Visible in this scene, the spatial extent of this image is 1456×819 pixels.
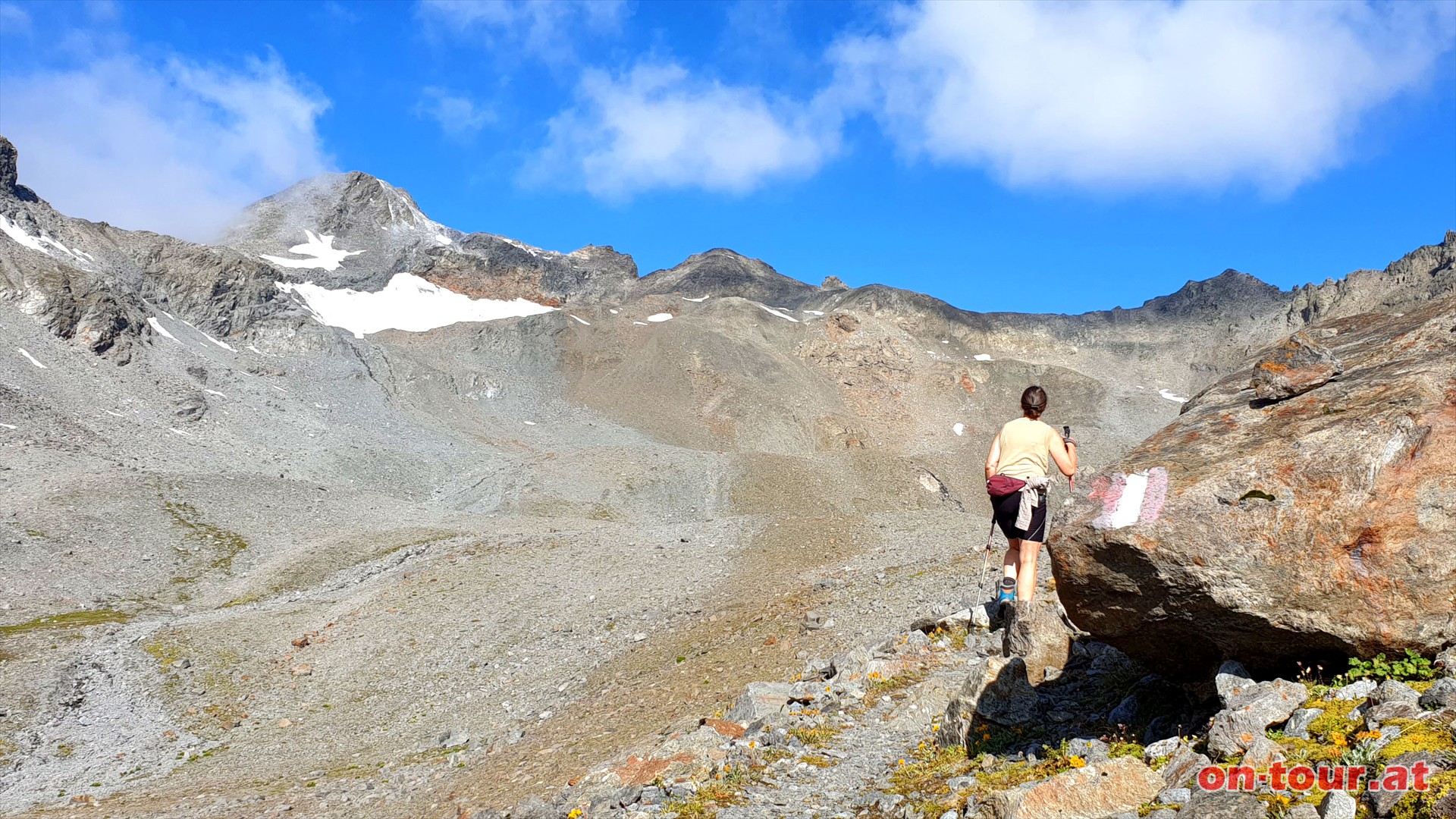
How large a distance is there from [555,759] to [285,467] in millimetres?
57162

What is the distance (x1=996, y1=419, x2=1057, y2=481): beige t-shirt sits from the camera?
10383 mm

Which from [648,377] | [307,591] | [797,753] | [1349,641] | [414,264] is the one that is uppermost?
[414,264]

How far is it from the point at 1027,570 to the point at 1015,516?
115 centimetres

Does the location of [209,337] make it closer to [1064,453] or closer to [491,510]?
[491,510]

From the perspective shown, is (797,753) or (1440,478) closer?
(1440,478)

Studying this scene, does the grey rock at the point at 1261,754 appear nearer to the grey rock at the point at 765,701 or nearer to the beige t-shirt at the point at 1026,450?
the beige t-shirt at the point at 1026,450

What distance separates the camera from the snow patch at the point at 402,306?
116688mm

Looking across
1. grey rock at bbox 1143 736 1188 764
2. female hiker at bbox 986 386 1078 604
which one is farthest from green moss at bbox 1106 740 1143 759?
female hiker at bbox 986 386 1078 604

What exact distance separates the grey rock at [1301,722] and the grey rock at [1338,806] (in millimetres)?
1258

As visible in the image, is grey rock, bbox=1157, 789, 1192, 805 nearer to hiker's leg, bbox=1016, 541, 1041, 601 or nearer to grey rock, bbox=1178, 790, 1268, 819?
grey rock, bbox=1178, 790, 1268, 819

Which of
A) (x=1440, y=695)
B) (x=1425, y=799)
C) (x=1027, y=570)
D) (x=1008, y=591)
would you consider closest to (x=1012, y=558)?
(x=1027, y=570)

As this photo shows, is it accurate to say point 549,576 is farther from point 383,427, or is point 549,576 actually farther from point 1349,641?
point 383,427

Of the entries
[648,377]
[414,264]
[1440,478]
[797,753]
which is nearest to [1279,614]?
[1440,478]

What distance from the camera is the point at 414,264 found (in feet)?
441
